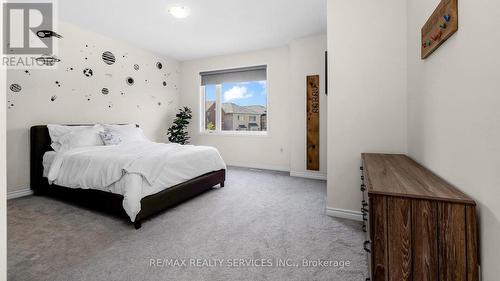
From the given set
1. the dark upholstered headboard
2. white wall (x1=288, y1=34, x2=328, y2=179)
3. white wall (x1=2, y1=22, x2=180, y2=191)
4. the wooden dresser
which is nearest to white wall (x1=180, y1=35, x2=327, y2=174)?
white wall (x1=288, y1=34, x2=328, y2=179)

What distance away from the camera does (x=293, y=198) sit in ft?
9.76

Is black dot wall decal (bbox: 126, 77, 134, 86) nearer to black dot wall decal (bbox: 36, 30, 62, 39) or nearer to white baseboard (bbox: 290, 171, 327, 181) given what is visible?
black dot wall decal (bbox: 36, 30, 62, 39)

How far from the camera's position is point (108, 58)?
403cm

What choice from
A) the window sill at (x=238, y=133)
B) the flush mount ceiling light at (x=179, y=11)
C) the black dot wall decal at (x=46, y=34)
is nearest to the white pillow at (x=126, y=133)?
the black dot wall decal at (x=46, y=34)

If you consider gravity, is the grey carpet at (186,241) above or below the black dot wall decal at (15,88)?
below

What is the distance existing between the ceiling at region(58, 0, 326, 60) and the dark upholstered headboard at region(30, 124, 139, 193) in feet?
5.50

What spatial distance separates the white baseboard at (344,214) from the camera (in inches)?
88.8

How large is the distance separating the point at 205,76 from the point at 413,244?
203 inches

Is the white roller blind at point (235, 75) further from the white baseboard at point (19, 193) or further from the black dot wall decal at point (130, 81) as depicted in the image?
the white baseboard at point (19, 193)

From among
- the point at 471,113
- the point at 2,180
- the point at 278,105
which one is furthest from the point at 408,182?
the point at 278,105

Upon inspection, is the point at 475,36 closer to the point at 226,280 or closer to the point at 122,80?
the point at 226,280

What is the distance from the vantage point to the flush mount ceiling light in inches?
118

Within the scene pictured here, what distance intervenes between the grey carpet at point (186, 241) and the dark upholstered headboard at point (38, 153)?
10.9 inches

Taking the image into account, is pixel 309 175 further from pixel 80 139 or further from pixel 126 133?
pixel 80 139
